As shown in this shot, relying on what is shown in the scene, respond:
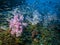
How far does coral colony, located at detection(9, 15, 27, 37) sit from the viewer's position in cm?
166

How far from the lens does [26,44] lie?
5.40 ft

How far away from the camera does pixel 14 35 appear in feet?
5.43

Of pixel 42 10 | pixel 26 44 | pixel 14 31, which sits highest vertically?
pixel 42 10

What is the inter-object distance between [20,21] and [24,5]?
0.51 feet

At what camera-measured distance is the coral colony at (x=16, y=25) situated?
65.4 inches

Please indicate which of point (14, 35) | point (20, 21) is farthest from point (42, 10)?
point (14, 35)

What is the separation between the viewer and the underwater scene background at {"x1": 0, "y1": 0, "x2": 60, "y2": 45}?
5.41 ft

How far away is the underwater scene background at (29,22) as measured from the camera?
1.65 m

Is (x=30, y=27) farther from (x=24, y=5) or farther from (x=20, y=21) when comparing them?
(x=24, y=5)

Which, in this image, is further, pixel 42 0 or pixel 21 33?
pixel 42 0

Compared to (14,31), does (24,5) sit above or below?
above

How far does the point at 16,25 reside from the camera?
167cm

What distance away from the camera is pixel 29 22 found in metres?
1.70

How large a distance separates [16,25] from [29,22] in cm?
11
